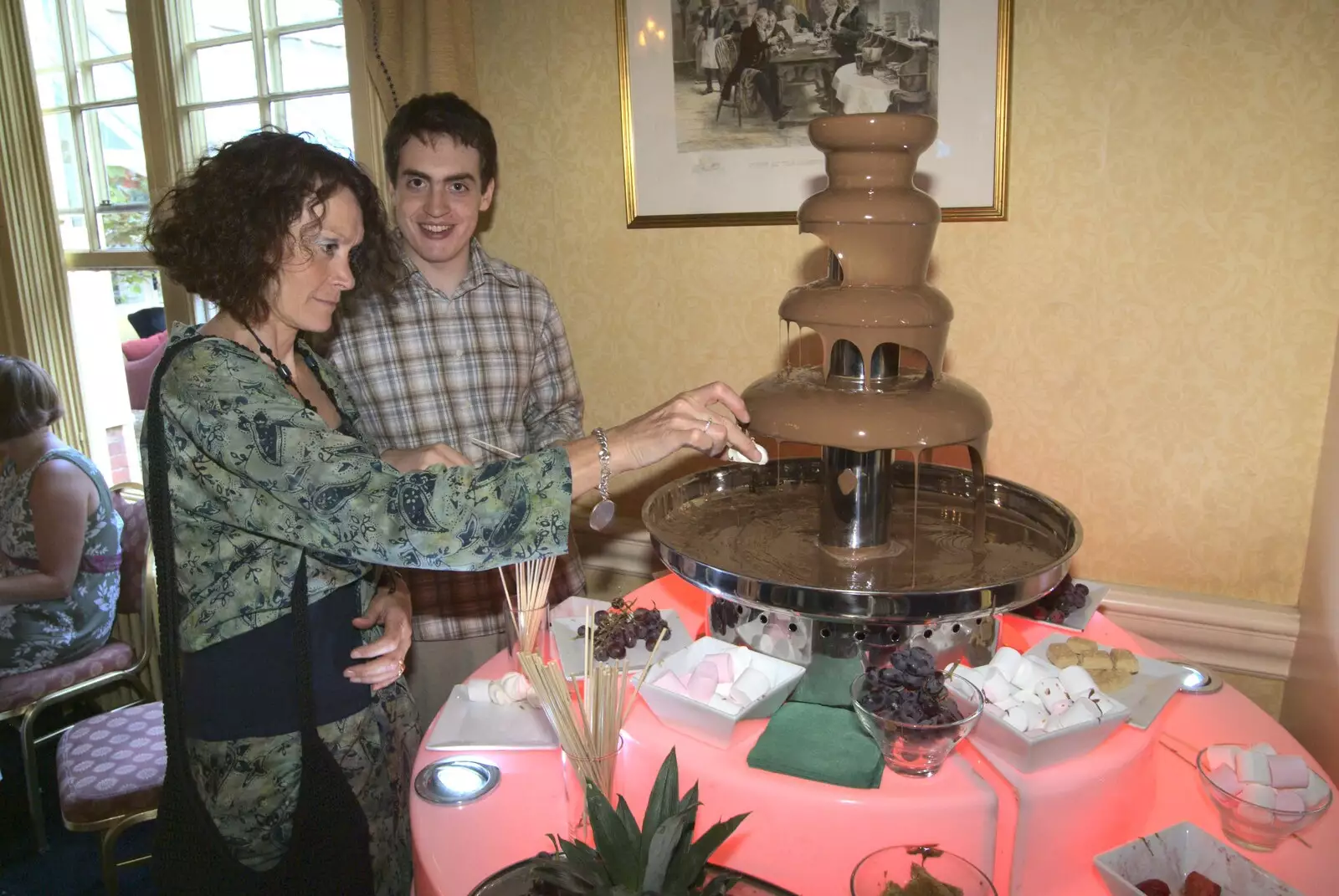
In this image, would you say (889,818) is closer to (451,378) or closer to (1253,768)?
(1253,768)

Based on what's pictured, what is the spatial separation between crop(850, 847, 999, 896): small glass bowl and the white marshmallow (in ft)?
0.85

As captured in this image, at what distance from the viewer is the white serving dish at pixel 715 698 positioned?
1.24 m

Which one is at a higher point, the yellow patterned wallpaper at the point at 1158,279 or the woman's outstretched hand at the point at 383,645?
the yellow patterned wallpaper at the point at 1158,279

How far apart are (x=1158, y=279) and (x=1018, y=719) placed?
118 cm

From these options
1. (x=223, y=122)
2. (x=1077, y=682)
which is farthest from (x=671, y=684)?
(x=223, y=122)

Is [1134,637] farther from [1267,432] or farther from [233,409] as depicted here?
[233,409]

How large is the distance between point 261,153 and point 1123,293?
1686 millimetres

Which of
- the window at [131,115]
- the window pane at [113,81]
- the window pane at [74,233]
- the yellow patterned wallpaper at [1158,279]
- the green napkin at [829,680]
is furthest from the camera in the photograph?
the window pane at [74,233]

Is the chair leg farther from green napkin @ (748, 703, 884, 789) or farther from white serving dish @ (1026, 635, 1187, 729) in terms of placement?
white serving dish @ (1026, 635, 1187, 729)

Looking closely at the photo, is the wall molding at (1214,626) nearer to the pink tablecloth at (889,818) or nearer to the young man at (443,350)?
the pink tablecloth at (889,818)

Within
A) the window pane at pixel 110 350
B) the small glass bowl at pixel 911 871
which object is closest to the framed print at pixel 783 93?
the small glass bowl at pixel 911 871

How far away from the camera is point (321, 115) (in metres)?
3.03

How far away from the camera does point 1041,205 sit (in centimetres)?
204

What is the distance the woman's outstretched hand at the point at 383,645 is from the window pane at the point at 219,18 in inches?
93.2
